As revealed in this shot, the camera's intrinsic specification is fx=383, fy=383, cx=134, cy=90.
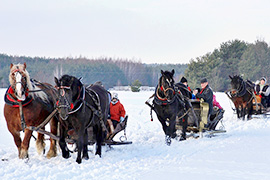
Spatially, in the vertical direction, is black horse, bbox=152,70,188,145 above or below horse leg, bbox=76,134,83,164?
above

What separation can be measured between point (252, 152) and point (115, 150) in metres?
2.76

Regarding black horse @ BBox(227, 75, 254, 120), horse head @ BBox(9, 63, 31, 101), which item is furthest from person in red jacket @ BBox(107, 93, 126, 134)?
black horse @ BBox(227, 75, 254, 120)

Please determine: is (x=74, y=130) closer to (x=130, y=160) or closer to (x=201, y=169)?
(x=130, y=160)

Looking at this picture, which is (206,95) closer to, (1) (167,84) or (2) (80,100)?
(1) (167,84)

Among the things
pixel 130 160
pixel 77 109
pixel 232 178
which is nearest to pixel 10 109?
pixel 77 109

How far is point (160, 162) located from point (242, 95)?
27.8ft

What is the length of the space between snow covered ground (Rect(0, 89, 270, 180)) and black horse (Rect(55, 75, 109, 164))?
32 cm

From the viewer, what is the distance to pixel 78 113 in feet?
21.2

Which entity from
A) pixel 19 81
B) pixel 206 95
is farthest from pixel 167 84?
pixel 19 81

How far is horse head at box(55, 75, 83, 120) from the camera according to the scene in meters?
6.12

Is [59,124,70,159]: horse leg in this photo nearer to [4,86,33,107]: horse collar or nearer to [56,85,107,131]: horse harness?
[56,85,107,131]: horse harness

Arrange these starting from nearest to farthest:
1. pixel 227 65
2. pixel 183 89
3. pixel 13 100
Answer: pixel 13 100 < pixel 183 89 < pixel 227 65

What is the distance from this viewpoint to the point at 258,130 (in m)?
11.5

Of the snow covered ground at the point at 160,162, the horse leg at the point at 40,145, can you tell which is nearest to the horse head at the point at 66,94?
the snow covered ground at the point at 160,162
